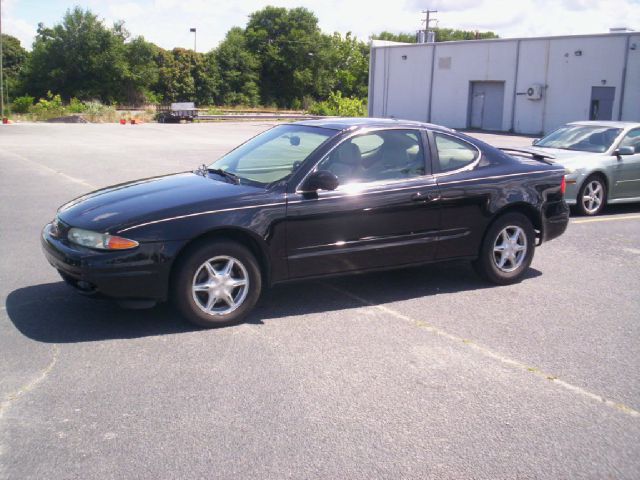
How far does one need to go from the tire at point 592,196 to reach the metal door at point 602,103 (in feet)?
87.0

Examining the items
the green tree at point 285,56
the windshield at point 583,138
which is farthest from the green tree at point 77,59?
the windshield at point 583,138

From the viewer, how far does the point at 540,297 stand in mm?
6633

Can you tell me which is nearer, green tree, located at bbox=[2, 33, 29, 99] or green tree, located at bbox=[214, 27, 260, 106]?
green tree, located at bbox=[2, 33, 29, 99]

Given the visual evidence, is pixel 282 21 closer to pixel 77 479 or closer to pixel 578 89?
pixel 578 89

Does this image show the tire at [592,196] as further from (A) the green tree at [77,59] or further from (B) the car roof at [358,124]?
(A) the green tree at [77,59]

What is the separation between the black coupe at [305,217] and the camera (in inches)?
208

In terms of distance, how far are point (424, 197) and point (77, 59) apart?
220 feet

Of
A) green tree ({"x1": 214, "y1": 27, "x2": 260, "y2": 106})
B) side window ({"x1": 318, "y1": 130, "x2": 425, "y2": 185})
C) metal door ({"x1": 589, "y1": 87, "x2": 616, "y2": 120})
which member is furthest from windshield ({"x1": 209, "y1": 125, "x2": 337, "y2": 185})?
green tree ({"x1": 214, "y1": 27, "x2": 260, "y2": 106})

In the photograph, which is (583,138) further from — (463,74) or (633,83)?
(463,74)

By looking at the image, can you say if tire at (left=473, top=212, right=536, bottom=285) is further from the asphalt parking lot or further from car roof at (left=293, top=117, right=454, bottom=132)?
car roof at (left=293, top=117, right=454, bottom=132)

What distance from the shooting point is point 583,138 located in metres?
12.0

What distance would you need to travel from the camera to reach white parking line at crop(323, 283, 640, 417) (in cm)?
434

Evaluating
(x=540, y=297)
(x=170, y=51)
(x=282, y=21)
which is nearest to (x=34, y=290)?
(x=540, y=297)

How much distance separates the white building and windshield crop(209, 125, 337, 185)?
31.8 metres
